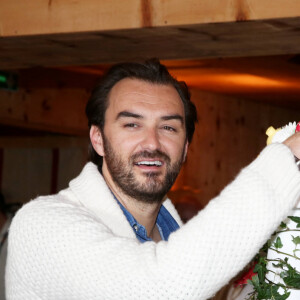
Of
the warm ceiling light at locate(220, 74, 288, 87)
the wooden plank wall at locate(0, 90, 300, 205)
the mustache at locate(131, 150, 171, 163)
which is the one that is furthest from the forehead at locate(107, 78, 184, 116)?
the wooden plank wall at locate(0, 90, 300, 205)

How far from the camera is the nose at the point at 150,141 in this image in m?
1.56

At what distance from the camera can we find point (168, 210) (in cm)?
194

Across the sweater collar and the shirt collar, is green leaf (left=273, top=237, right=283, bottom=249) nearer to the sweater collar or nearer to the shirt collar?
the sweater collar

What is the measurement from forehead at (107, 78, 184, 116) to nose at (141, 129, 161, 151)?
6 cm

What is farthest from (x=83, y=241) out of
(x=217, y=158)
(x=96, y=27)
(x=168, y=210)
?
(x=217, y=158)

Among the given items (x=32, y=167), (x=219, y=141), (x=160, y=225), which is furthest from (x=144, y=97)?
(x=32, y=167)

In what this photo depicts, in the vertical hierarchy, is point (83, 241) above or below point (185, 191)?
above

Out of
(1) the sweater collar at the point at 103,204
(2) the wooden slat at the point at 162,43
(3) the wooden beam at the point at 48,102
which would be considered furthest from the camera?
(3) the wooden beam at the point at 48,102

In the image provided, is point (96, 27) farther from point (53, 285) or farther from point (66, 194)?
point (53, 285)

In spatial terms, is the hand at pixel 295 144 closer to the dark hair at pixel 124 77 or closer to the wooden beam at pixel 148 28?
the dark hair at pixel 124 77

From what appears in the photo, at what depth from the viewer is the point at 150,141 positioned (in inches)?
61.5

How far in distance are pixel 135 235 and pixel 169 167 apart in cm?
19

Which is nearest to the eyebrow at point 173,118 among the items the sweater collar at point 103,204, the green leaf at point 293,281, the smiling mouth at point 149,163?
the smiling mouth at point 149,163

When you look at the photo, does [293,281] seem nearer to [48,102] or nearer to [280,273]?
[280,273]
